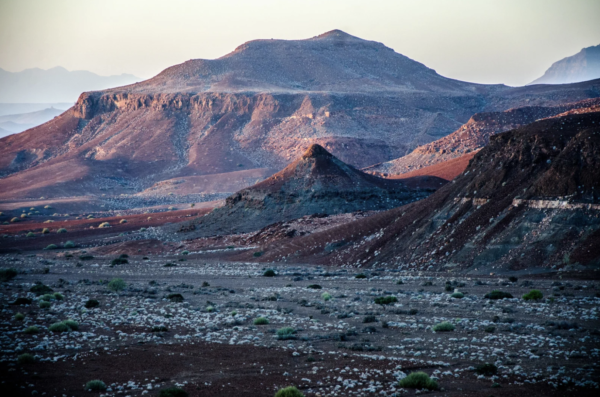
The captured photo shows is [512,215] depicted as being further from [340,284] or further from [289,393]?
[289,393]

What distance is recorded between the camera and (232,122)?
137875mm

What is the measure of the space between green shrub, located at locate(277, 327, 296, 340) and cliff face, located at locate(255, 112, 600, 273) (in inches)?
551

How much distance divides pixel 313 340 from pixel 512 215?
1661 centimetres

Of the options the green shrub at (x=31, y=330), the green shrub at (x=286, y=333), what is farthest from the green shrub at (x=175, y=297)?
the green shrub at (x=286, y=333)

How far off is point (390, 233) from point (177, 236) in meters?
31.7

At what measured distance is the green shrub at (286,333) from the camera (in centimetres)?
1672

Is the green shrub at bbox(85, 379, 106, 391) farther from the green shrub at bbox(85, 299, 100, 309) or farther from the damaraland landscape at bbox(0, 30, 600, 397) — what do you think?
the green shrub at bbox(85, 299, 100, 309)

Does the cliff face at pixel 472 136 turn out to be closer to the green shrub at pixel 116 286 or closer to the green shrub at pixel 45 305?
the green shrub at pixel 116 286

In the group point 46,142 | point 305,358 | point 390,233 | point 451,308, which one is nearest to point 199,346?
Answer: point 305,358

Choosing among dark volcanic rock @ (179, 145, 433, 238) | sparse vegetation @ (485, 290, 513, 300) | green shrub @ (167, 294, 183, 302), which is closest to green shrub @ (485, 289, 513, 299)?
sparse vegetation @ (485, 290, 513, 300)

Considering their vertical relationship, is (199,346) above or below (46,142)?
below

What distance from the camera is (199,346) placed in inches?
643

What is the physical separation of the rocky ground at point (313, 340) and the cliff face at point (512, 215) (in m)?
2.42

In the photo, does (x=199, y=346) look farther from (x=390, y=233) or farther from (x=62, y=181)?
(x=62, y=181)
